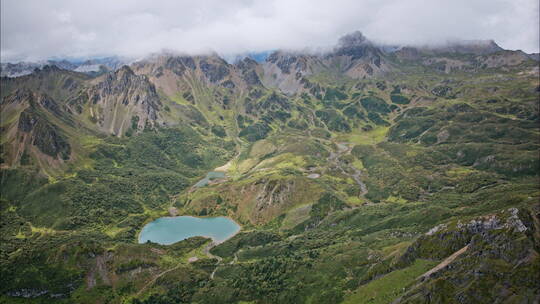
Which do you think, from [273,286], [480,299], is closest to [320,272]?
[273,286]

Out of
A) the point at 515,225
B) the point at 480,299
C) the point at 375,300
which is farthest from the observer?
the point at 375,300

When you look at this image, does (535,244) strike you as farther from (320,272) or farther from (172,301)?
(172,301)

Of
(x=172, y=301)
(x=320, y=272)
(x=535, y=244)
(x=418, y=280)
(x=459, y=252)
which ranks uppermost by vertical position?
(x=535, y=244)

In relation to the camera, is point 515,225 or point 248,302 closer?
point 515,225

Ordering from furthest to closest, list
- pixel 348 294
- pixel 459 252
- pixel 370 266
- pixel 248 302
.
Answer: pixel 248 302
pixel 370 266
pixel 348 294
pixel 459 252

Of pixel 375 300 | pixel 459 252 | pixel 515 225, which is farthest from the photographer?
pixel 375 300

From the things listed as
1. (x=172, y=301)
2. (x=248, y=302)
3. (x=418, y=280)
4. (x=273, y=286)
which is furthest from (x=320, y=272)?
(x=172, y=301)

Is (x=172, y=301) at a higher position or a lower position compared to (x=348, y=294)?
lower

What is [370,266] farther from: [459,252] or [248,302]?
[248,302]

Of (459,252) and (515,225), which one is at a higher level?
(515,225)
